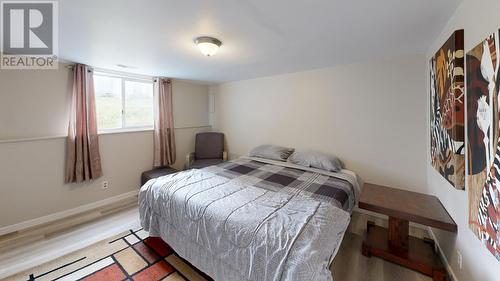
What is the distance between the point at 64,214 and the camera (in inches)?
108

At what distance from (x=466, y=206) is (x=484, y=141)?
0.55 meters

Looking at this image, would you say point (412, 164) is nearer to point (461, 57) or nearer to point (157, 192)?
point (461, 57)

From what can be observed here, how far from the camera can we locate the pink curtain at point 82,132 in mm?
2738

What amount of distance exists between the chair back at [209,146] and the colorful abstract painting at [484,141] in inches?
144

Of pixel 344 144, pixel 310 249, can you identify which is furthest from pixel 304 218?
pixel 344 144

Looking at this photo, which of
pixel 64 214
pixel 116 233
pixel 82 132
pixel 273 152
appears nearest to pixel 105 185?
pixel 64 214

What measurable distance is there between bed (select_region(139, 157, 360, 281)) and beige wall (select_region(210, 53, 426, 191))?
0.59m

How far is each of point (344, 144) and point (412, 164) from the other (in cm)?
83

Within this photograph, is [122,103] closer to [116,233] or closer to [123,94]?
[123,94]

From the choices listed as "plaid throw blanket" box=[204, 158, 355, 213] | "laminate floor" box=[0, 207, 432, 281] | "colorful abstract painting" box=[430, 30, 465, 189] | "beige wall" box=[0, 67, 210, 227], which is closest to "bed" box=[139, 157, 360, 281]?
"plaid throw blanket" box=[204, 158, 355, 213]

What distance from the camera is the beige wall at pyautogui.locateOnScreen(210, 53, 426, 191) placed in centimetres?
246

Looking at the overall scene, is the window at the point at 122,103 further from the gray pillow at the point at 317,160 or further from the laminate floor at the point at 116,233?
the gray pillow at the point at 317,160

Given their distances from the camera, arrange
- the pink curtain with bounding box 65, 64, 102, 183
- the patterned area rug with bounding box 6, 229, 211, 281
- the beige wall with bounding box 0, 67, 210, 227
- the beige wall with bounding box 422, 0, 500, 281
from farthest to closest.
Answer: the pink curtain with bounding box 65, 64, 102, 183
the beige wall with bounding box 0, 67, 210, 227
the patterned area rug with bounding box 6, 229, 211, 281
the beige wall with bounding box 422, 0, 500, 281

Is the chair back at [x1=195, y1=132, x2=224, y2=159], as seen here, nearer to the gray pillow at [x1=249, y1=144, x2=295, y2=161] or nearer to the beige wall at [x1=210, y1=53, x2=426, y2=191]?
the beige wall at [x1=210, y1=53, x2=426, y2=191]
